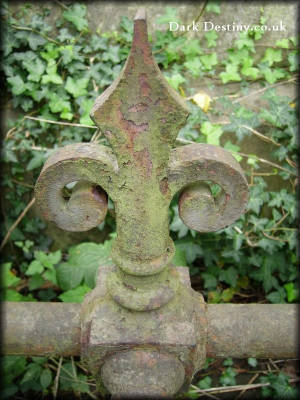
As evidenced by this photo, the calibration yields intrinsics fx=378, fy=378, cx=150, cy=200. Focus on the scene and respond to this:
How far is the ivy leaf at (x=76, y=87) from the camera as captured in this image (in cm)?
224

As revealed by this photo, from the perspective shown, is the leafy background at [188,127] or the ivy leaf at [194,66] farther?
the ivy leaf at [194,66]

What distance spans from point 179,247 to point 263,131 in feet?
2.78

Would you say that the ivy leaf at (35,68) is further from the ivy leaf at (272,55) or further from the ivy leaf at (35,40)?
the ivy leaf at (272,55)

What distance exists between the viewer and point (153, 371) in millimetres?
1079

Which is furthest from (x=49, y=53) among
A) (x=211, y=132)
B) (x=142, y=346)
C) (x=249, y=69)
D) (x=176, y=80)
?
(x=142, y=346)

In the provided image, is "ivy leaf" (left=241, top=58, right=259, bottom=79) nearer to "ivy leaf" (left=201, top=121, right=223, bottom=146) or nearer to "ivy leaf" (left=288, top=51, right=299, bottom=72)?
"ivy leaf" (left=288, top=51, right=299, bottom=72)

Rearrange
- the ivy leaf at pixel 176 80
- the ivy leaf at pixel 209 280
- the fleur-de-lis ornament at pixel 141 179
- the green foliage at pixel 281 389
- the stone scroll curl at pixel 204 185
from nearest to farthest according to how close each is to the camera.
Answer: the fleur-de-lis ornament at pixel 141 179, the stone scroll curl at pixel 204 185, the green foliage at pixel 281 389, the ivy leaf at pixel 176 80, the ivy leaf at pixel 209 280

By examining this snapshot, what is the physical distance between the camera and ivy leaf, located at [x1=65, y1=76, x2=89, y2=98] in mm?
2238

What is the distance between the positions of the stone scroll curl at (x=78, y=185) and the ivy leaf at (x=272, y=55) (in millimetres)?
1738

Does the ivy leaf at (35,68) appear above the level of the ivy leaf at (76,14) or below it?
below

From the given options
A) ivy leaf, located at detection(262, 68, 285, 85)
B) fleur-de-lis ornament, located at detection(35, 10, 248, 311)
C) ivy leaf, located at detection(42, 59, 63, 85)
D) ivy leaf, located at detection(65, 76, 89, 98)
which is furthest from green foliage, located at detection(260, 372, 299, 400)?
ivy leaf, located at detection(42, 59, 63, 85)

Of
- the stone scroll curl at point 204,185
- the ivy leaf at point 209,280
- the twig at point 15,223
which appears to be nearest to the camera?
the stone scroll curl at point 204,185

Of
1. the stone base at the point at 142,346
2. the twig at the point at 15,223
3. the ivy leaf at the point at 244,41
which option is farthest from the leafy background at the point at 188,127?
the stone base at the point at 142,346

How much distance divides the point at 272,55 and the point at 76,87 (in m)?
1.19
